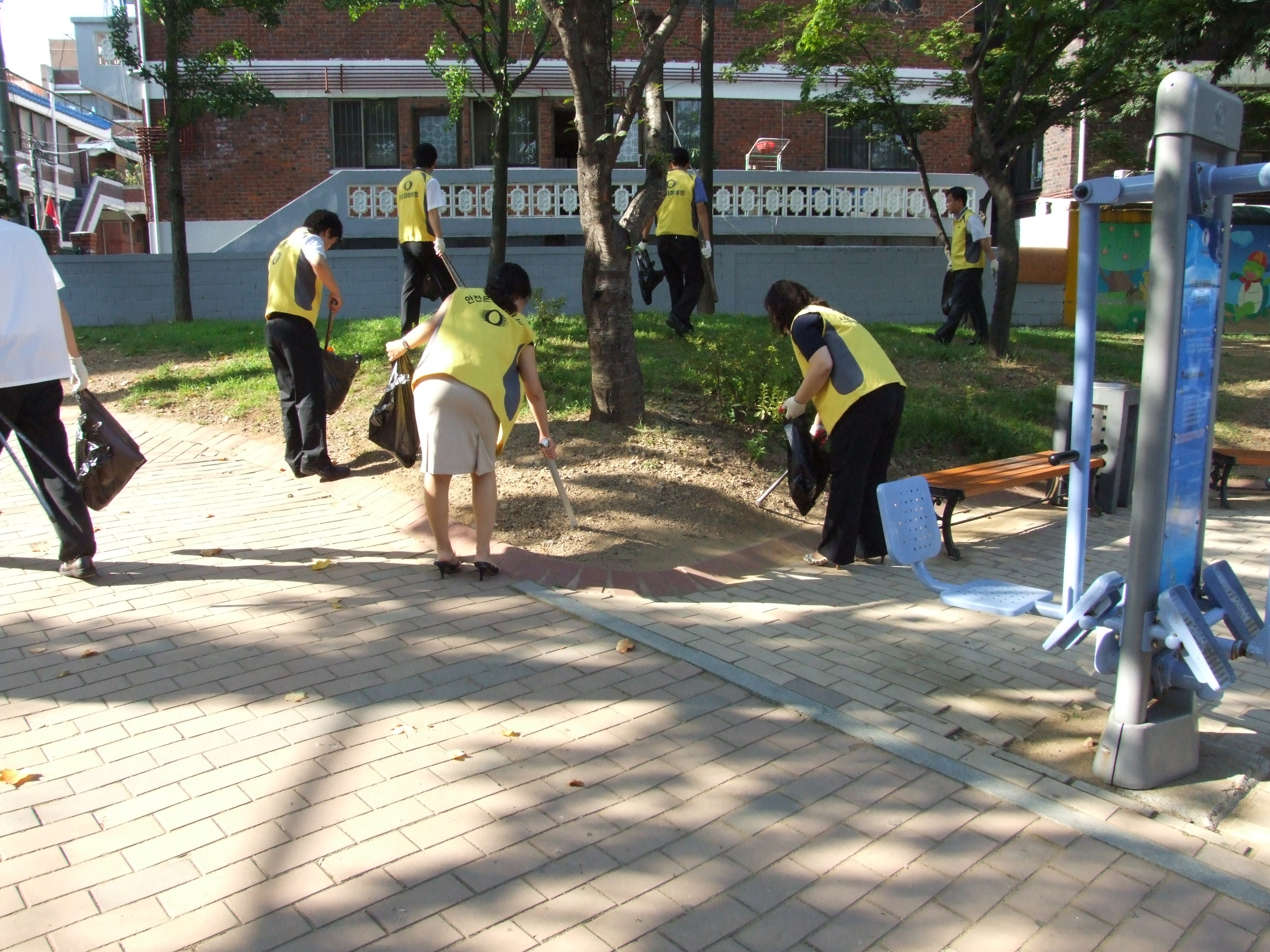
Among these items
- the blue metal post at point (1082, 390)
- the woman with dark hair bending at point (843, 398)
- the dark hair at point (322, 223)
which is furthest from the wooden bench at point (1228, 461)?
the dark hair at point (322, 223)

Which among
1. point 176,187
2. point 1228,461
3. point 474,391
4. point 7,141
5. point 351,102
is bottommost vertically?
point 1228,461

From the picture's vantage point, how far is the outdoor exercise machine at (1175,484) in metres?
3.58

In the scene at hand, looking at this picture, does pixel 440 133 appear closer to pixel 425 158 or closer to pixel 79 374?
pixel 425 158

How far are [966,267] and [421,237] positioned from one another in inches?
253

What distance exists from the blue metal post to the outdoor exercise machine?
0.03 m

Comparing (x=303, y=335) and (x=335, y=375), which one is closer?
(x=303, y=335)

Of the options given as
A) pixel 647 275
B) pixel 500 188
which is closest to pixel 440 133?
pixel 500 188

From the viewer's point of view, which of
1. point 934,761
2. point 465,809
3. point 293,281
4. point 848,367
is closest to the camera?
point 465,809

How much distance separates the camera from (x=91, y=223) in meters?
35.1

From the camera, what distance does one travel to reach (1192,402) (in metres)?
3.86

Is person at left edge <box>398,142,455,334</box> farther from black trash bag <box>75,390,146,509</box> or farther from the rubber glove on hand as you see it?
the rubber glove on hand

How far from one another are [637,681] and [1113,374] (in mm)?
9574

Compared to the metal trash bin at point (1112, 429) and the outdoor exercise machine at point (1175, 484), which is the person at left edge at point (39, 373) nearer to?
the outdoor exercise machine at point (1175, 484)

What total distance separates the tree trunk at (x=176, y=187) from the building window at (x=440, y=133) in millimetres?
7572
